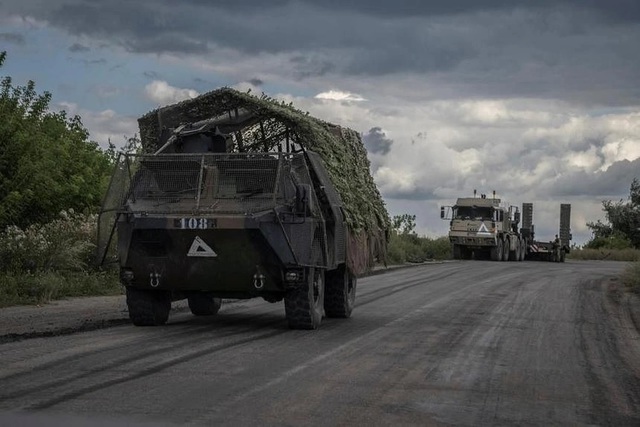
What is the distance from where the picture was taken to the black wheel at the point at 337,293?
17359 millimetres

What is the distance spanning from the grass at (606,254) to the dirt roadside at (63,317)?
133 feet

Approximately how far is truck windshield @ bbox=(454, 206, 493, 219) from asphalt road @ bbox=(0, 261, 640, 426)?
103ft

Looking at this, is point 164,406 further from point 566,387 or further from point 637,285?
point 637,285

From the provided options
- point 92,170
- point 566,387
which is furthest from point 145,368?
point 92,170

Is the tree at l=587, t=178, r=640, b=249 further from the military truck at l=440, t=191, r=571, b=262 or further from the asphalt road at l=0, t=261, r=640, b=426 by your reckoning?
the asphalt road at l=0, t=261, r=640, b=426

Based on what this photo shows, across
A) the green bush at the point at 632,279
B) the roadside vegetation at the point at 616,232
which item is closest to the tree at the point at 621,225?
the roadside vegetation at the point at 616,232

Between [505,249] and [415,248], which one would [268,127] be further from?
[505,249]

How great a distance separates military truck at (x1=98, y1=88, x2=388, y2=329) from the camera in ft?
46.4

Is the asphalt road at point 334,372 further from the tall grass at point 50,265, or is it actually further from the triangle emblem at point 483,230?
the triangle emblem at point 483,230

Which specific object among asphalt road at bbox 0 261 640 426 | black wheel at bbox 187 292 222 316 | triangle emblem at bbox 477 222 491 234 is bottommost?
asphalt road at bbox 0 261 640 426

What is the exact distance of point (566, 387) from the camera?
34.1ft

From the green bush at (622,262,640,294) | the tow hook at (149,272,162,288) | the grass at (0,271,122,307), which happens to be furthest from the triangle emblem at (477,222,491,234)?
the tow hook at (149,272,162,288)

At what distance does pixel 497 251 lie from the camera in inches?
1971

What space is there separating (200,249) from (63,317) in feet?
12.6
